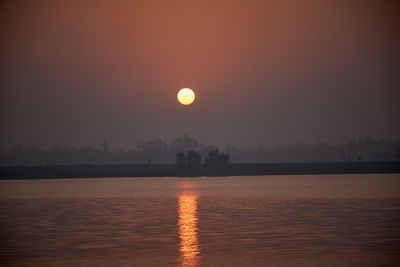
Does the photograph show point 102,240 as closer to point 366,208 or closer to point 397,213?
point 397,213

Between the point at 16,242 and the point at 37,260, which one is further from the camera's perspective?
the point at 16,242

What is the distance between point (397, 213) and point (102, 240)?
94.2ft

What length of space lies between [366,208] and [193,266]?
38.4 metres

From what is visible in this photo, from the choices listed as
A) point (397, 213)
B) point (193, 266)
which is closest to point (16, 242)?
point (193, 266)

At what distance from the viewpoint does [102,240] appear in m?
39.9

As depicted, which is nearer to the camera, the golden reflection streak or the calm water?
the golden reflection streak

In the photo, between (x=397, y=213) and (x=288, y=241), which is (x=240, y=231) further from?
(x=397, y=213)

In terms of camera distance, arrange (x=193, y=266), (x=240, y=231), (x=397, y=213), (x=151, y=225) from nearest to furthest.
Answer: (x=193, y=266)
(x=240, y=231)
(x=151, y=225)
(x=397, y=213)

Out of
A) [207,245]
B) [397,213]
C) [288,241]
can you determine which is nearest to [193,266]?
[207,245]

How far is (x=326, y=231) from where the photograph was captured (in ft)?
142

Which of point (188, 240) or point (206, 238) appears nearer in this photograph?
point (188, 240)

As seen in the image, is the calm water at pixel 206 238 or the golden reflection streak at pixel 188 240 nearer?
the golden reflection streak at pixel 188 240

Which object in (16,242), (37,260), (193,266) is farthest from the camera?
(16,242)

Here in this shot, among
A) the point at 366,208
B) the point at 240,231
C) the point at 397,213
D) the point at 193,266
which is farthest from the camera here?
the point at 366,208
